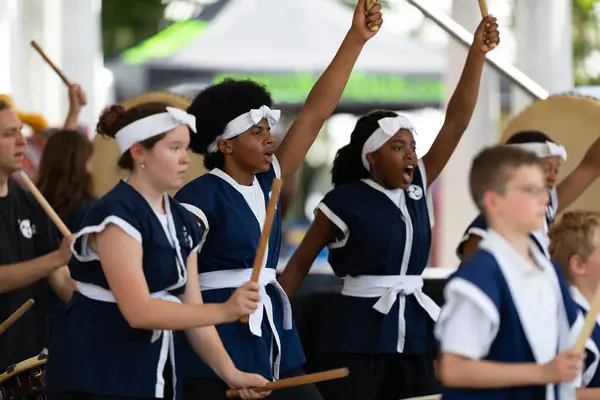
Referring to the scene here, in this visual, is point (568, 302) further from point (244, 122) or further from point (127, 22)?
point (127, 22)

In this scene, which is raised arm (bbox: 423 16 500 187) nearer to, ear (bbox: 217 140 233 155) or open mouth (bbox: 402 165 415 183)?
open mouth (bbox: 402 165 415 183)

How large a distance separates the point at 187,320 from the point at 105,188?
9.83 ft

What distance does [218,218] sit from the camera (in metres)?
3.81

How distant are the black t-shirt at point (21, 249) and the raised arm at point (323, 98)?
3.34ft

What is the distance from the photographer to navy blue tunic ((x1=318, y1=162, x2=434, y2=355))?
4.29 meters

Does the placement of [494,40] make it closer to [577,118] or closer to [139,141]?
[577,118]

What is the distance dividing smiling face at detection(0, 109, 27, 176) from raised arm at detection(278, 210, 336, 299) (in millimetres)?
958

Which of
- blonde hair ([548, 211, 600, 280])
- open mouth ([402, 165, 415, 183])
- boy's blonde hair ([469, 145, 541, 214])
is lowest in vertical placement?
blonde hair ([548, 211, 600, 280])

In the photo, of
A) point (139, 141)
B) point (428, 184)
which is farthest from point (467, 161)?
point (139, 141)

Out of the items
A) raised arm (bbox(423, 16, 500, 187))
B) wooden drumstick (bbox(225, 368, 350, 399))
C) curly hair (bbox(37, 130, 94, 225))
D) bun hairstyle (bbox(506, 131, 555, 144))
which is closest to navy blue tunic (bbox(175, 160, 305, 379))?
wooden drumstick (bbox(225, 368, 350, 399))

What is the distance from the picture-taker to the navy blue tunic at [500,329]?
2787 mm

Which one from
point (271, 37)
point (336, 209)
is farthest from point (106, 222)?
point (271, 37)

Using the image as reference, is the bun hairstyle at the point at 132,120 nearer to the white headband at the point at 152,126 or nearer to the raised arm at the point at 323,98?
the white headband at the point at 152,126

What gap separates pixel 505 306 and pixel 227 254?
1.19m
